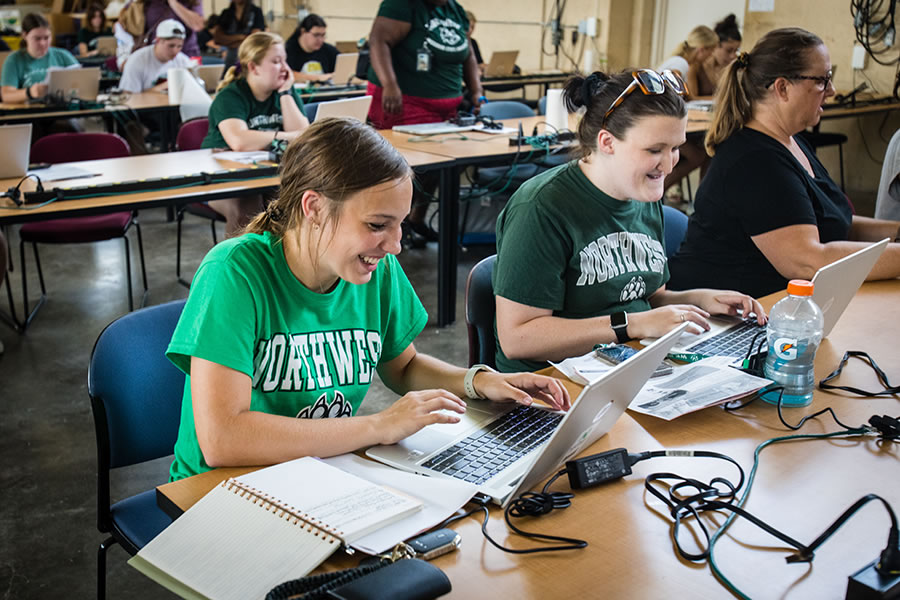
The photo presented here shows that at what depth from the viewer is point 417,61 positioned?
4473 mm

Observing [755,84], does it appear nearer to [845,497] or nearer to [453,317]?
[845,497]

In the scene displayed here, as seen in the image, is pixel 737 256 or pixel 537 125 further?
pixel 537 125

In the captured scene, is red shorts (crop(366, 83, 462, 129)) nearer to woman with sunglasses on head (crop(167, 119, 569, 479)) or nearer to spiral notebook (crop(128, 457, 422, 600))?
woman with sunglasses on head (crop(167, 119, 569, 479))

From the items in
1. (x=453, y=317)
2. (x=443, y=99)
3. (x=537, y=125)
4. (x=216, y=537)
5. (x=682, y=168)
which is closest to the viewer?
(x=216, y=537)

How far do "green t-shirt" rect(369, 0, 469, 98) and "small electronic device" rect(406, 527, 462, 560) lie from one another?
3.72 m

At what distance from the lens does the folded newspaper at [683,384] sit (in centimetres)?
147

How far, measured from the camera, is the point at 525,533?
1.10 metres

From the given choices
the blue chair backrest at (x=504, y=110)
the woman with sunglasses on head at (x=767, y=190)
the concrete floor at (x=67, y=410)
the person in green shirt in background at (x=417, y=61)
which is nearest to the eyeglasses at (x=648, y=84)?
the woman with sunglasses on head at (x=767, y=190)

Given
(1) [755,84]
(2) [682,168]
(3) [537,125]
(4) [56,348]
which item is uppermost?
(1) [755,84]

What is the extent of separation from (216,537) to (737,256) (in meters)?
1.70

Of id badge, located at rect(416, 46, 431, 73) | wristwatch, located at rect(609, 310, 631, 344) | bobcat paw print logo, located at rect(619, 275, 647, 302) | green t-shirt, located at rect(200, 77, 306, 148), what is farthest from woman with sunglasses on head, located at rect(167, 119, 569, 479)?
id badge, located at rect(416, 46, 431, 73)

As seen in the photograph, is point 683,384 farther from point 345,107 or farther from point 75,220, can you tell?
point 75,220

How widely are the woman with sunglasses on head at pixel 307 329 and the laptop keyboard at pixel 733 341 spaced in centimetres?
45

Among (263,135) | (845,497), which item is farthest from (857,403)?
(263,135)
